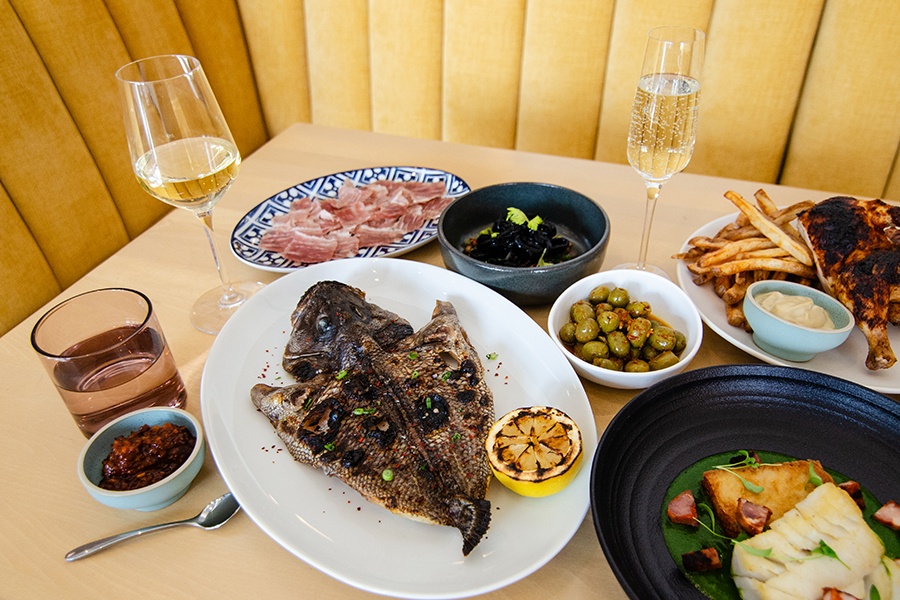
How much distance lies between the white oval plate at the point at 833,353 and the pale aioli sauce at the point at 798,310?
0.28ft

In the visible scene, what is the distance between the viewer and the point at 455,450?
1072 mm

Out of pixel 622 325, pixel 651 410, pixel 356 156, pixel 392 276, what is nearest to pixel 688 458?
pixel 651 410

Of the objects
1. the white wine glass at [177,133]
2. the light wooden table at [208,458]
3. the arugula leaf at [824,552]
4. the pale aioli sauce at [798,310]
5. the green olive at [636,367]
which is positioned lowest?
the light wooden table at [208,458]

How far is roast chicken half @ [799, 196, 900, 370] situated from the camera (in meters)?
1.20

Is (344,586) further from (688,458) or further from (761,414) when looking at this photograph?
(761,414)

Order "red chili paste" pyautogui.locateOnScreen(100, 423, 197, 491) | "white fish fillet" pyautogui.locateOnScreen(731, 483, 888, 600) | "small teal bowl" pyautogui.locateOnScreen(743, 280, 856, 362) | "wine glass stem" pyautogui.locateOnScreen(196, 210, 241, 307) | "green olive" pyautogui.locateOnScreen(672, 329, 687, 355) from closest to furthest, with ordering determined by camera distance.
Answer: "white fish fillet" pyautogui.locateOnScreen(731, 483, 888, 600) → "red chili paste" pyautogui.locateOnScreen(100, 423, 197, 491) → "small teal bowl" pyautogui.locateOnScreen(743, 280, 856, 362) → "green olive" pyautogui.locateOnScreen(672, 329, 687, 355) → "wine glass stem" pyautogui.locateOnScreen(196, 210, 241, 307)

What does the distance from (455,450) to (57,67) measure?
2055 mm

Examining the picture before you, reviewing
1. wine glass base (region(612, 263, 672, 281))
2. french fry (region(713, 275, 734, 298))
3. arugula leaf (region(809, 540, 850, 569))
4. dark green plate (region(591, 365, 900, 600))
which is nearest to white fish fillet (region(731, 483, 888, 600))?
arugula leaf (region(809, 540, 850, 569))

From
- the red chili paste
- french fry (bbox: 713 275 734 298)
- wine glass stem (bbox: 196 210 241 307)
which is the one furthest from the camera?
wine glass stem (bbox: 196 210 241 307)

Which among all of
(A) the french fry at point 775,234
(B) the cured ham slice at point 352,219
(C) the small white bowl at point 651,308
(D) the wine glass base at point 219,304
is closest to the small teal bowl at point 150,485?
(D) the wine glass base at point 219,304

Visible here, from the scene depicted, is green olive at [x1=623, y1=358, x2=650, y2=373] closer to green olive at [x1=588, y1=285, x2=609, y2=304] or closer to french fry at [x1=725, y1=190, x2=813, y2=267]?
green olive at [x1=588, y1=285, x2=609, y2=304]

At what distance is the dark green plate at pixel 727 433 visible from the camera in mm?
976

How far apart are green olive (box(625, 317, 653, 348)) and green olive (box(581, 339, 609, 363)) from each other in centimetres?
5

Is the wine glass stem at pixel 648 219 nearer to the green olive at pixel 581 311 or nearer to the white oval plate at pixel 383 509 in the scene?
the green olive at pixel 581 311
